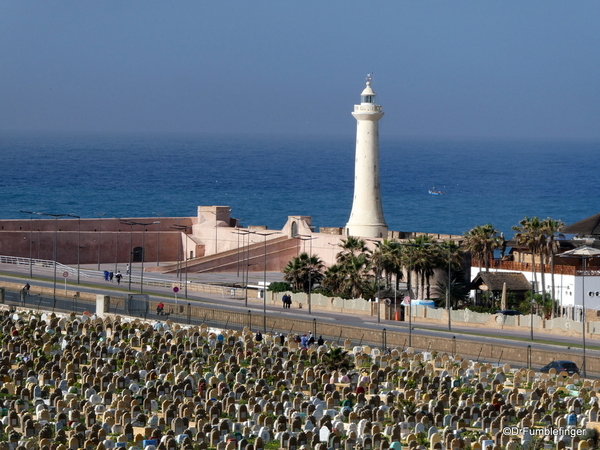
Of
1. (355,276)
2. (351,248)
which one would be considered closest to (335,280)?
(355,276)

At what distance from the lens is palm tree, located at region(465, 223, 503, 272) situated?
74625 mm

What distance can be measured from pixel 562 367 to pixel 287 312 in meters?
20.5

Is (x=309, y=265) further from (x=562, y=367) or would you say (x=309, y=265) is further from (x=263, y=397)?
(x=263, y=397)

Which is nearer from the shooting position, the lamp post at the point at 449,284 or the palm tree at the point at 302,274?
the lamp post at the point at 449,284

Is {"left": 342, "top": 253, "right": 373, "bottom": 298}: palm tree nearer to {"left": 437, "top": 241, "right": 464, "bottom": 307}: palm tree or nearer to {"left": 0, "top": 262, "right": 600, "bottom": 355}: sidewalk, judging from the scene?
{"left": 0, "top": 262, "right": 600, "bottom": 355}: sidewalk

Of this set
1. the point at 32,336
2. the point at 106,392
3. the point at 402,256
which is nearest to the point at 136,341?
the point at 32,336

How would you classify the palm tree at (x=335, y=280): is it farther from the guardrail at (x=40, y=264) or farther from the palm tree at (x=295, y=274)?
the guardrail at (x=40, y=264)

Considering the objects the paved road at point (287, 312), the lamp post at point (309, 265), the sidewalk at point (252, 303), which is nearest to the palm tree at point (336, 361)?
the paved road at point (287, 312)

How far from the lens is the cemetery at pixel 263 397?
1467 inches

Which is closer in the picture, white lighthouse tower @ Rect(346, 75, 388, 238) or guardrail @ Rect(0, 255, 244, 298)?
guardrail @ Rect(0, 255, 244, 298)

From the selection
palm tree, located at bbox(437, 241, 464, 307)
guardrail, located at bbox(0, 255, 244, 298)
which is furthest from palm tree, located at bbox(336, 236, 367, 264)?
guardrail, located at bbox(0, 255, 244, 298)

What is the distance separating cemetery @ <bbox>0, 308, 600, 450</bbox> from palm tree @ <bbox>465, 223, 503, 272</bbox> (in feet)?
66.3

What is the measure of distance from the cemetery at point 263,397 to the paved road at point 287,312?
18.2 ft

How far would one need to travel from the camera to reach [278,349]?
2092 inches
